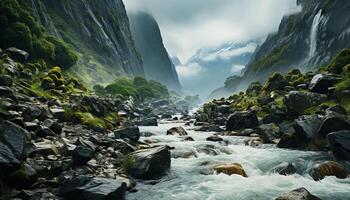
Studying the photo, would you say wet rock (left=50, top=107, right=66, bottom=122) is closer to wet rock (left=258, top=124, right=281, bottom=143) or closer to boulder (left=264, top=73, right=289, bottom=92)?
wet rock (left=258, top=124, right=281, bottom=143)

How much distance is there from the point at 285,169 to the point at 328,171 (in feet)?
8.68

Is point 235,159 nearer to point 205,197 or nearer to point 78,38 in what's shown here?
point 205,197

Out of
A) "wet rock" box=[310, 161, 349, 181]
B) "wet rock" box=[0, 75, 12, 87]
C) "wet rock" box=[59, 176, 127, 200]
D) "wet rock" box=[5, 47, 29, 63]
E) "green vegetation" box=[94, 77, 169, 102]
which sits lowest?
"wet rock" box=[59, 176, 127, 200]

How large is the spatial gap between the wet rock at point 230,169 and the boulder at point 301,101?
21.6 meters

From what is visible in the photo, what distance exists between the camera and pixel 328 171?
71.3ft

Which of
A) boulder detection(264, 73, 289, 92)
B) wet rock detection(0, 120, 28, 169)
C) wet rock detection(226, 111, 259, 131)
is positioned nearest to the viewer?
wet rock detection(0, 120, 28, 169)

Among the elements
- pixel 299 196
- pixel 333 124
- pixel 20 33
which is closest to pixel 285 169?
pixel 299 196

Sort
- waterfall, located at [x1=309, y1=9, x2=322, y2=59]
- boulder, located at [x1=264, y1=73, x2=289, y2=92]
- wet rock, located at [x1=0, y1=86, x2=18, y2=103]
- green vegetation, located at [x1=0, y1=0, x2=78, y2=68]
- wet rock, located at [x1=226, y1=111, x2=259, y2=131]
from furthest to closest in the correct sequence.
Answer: waterfall, located at [x1=309, y1=9, x2=322, y2=59], green vegetation, located at [x1=0, y1=0, x2=78, y2=68], boulder, located at [x1=264, y1=73, x2=289, y2=92], wet rock, located at [x1=226, y1=111, x2=259, y2=131], wet rock, located at [x1=0, y1=86, x2=18, y2=103]

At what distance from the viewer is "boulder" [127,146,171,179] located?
2134 cm

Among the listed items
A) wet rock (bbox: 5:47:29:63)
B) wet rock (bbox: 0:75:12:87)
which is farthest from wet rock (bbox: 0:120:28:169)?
wet rock (bbox: 5:47:29:63)

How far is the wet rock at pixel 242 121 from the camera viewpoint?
45250mm

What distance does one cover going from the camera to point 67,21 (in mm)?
189000

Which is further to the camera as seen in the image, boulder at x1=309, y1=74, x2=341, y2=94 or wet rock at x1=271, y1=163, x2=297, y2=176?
boulder at x1=309, y1=74, x2=341, y2=94

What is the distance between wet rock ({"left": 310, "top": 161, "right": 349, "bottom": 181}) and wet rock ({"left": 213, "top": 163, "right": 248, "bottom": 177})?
14.6 ft
